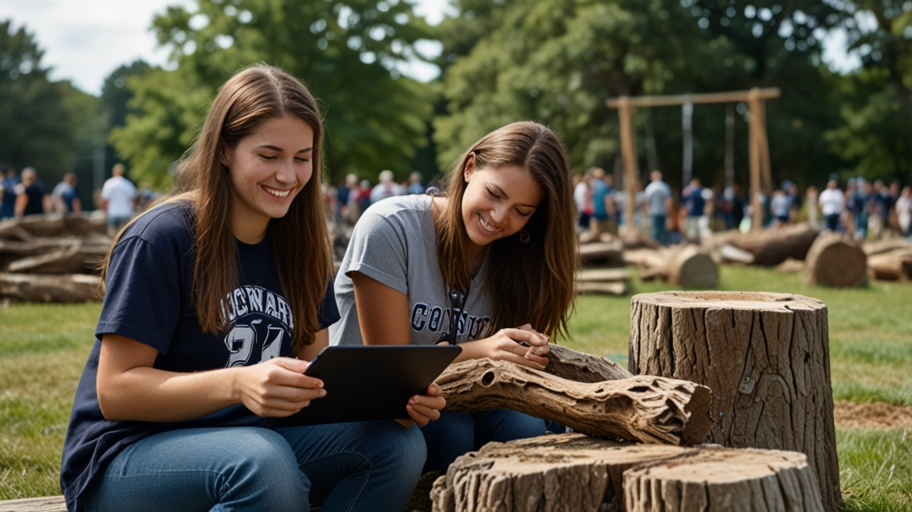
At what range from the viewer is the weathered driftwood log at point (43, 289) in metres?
10.1

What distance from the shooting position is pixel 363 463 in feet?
8.09

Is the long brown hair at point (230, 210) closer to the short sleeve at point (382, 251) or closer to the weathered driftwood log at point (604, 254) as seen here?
the short sleeve at point (382, 251)

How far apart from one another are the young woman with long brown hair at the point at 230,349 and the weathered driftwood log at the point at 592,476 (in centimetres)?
37

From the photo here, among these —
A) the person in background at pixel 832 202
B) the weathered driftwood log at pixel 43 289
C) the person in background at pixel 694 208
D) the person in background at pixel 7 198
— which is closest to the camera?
the weathered driftwood log at pixel 43 289

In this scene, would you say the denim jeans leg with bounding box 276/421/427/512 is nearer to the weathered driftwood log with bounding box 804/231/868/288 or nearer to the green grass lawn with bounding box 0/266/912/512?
the green grass lawn with bounding box 0/266/912/512

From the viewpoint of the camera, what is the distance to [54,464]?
3.83m

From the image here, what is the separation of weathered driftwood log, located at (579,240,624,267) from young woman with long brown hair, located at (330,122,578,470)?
998cm

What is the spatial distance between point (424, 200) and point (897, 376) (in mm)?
4296

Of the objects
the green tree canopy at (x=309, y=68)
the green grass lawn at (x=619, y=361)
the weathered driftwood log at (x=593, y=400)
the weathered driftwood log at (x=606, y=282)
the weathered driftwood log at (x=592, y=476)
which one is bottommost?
the green grass lawn at (x=619, y=361)

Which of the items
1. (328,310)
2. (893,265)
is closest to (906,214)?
(893,265)

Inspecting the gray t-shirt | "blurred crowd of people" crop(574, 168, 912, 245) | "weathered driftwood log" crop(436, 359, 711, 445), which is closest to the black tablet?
"weathered driftwood log" crop(436, 359, 711, 445)

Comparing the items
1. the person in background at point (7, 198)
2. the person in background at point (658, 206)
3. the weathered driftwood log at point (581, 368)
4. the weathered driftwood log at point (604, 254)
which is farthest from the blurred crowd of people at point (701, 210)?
the person in background at point (7, 198)

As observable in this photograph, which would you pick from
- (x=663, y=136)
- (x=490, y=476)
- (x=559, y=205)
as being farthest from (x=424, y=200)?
(x=663, y=136)

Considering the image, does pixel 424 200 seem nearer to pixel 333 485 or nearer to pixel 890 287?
pixel 333 485
